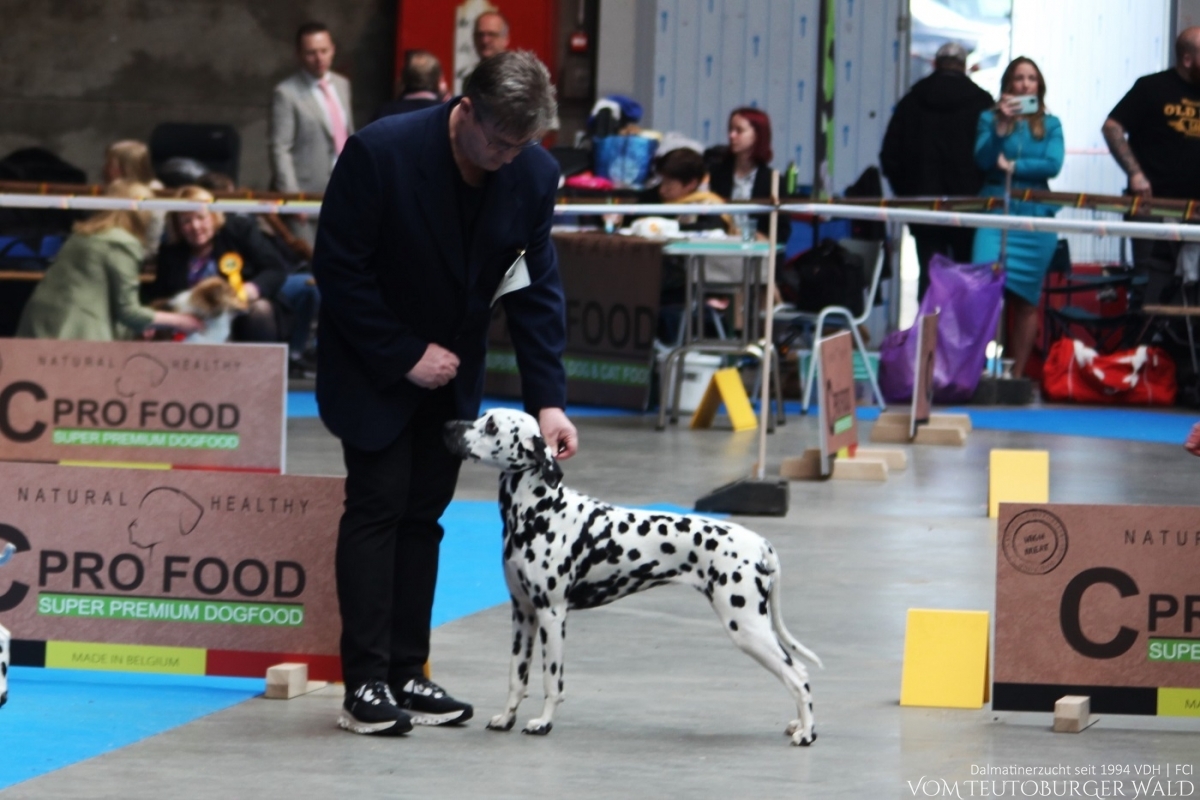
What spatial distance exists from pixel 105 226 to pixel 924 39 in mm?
7840

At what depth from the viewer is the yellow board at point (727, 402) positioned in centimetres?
982

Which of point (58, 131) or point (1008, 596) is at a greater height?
point (58, 131)

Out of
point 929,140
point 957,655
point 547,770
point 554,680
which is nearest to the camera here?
→ point 547,770

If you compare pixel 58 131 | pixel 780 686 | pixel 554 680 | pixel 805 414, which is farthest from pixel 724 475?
pixel 58 131

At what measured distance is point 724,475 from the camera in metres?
8.23

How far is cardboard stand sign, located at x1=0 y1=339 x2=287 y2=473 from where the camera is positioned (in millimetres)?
6387

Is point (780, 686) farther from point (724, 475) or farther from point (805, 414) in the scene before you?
point (805, 414)

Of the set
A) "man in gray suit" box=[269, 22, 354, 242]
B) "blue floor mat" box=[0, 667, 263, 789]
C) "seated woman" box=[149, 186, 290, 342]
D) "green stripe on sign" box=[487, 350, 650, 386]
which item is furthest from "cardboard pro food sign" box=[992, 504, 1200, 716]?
"man in gray suit" box=[269, 22, 354, 242]

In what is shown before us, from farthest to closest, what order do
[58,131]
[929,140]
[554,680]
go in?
[58,131] < [929,140] < [554,680]

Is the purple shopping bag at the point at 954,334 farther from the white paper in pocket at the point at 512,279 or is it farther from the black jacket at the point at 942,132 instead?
the white paper in pocket at the point at 512,279

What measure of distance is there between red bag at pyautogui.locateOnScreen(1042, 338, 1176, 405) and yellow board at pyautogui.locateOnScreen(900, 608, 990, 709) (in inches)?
302

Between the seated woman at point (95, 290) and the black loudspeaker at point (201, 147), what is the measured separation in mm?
5240

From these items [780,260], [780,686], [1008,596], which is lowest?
[780,686]

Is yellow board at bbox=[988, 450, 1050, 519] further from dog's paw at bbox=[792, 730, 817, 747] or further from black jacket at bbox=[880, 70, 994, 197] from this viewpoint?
black jacket at bbox=[880, 70, 994, 197]
